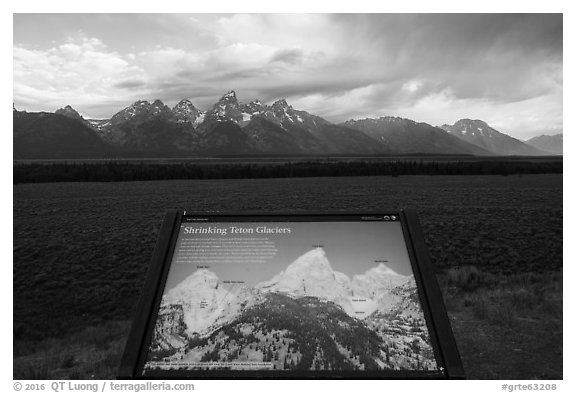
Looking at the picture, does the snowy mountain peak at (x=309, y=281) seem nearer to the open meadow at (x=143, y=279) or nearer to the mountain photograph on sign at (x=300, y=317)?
the mountain photograph on sign at (x=300, y=317)

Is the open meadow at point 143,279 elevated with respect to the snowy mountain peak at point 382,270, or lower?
lower

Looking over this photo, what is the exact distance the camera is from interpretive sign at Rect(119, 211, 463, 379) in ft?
15.4

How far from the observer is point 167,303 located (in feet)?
17.1

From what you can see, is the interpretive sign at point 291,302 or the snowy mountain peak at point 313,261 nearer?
the interpretive sign at point 291,302

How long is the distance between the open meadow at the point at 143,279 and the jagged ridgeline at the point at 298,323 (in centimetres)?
124

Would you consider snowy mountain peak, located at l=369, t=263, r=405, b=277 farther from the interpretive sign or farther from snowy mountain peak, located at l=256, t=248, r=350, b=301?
snowy mountain peak, located at l=256, t=248, r=350, b=301

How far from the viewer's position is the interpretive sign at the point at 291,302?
4703 millimetres

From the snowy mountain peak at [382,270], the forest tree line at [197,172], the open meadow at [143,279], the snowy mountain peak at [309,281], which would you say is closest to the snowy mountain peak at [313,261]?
the snowy mountain peak at [309,281]

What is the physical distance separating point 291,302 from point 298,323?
11.8 inches

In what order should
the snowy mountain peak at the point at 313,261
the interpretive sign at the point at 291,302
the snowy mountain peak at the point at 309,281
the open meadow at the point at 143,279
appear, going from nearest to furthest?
the interpretive sign at the point at 291,302 < the snowy mountain peak at the point at 309,281 < the snowy mountain peak at the point at 313,261 < the open meadow at the point at 143,279

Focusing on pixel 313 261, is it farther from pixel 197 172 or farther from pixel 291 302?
pixel 197 172

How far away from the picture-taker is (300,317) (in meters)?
5.21

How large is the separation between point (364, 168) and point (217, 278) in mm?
59520

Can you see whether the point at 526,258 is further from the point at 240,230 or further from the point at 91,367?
the point at 91,367
